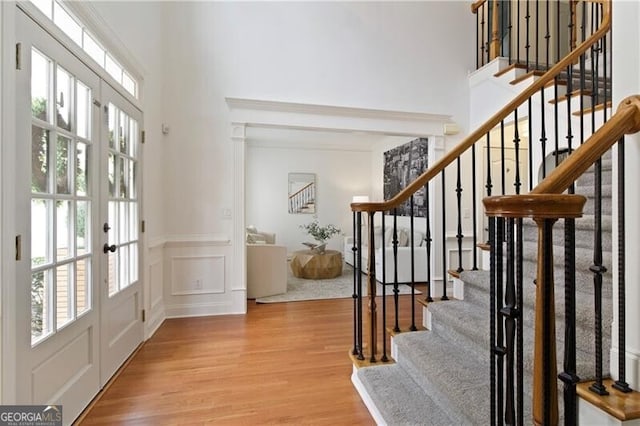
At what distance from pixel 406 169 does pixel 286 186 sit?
2.68 m

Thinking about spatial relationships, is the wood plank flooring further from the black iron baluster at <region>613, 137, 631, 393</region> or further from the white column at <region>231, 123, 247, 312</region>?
the black iron baluster at <region>613, 137, 631, 393</region>

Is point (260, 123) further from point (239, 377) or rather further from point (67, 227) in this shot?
point (239, 377)

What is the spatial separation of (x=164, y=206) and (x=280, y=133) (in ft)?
11.5

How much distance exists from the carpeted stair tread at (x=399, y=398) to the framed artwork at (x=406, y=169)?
351 centimetres

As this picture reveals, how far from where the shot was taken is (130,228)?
2.60 m

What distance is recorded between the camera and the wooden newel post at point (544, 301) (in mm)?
815

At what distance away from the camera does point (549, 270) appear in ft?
2.75

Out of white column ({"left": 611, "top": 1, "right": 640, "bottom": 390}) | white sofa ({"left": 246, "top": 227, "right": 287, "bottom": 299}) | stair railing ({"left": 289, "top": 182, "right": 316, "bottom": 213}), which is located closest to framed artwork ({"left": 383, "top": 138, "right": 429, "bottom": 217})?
stair railing ({"left": 289, "top": 182, "right": 316, "bottom": 213})

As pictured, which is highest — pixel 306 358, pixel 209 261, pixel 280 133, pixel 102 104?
pixel 280 133

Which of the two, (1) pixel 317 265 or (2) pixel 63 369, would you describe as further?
(1) pixel 317 265

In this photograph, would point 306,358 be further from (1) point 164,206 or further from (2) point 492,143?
(2) point 492,143

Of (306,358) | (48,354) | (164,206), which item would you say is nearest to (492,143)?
(306,358)

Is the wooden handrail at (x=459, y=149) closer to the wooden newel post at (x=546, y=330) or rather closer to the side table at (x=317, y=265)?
the wooden newel post at (x=546, y=330)

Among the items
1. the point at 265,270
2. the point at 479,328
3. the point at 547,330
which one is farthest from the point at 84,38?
the point at 265,270
